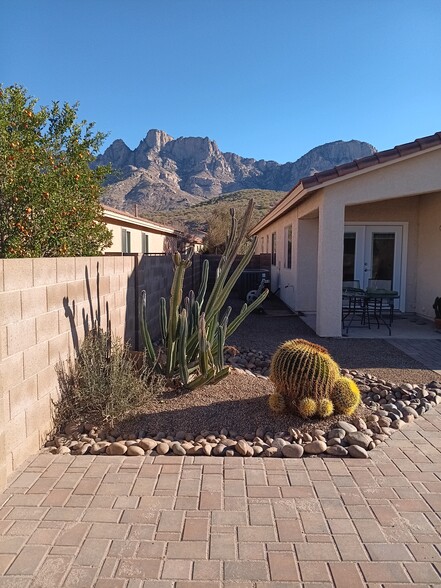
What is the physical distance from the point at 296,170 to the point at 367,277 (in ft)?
226

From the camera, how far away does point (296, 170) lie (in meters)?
78.9

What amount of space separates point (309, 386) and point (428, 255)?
8.88m

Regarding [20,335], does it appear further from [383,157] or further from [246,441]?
[383,157]

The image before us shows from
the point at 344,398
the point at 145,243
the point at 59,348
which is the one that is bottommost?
the point at 344,398

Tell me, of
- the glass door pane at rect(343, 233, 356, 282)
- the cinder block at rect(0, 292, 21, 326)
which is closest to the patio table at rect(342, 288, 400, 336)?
the glass door pane at rect(343, 233, 356, 282)

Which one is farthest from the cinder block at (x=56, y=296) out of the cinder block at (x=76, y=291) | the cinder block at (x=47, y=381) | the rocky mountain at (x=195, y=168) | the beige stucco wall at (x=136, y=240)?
the rocky mountain at (x=195, y=168)

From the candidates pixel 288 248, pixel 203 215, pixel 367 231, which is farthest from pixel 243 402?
pixel 203 215

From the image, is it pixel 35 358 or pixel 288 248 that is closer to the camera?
pixel 35 358

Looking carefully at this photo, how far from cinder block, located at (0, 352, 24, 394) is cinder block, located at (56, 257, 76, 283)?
1.04 meters

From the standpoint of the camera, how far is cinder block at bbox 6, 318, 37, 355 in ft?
12.2

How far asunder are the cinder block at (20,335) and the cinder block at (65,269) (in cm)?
71

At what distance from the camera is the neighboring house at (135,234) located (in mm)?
14936

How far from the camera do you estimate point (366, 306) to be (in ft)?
37.3

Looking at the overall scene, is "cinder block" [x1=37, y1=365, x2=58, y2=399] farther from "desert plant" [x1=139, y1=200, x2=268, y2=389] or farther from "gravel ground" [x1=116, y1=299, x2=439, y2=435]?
"desert plant" [x1=139, y1=200, x2=268, y2=389]
